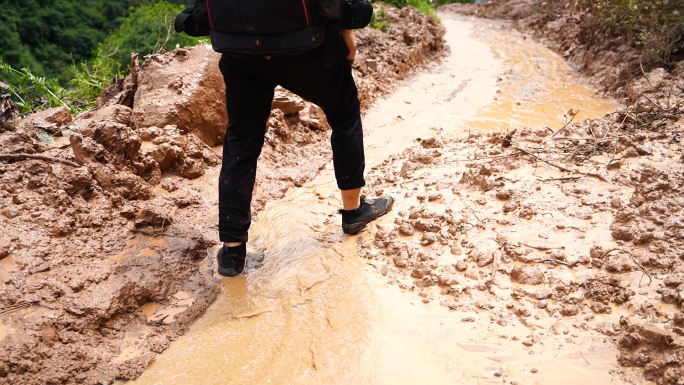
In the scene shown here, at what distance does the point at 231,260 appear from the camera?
84.6 inches

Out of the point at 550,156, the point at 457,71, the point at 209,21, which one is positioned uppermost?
the point at 209,21

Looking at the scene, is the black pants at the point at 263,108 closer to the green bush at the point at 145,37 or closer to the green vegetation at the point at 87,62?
the green vegetation at the point at 87,62

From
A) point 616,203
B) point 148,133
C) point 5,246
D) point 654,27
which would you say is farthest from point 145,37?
point 616,203

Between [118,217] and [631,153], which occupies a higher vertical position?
[631,153]

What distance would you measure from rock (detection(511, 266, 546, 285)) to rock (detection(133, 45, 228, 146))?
2433mm

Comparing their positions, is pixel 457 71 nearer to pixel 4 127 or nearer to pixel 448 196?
pixel 448 196

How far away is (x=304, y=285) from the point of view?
6.84 ft

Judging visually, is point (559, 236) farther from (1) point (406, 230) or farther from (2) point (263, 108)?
(2) point (263, 108)

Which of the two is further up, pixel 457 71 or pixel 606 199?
pixel 606 199

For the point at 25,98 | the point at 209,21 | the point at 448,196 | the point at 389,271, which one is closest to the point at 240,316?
the point at 389,271

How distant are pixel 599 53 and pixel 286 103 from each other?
15.6ft

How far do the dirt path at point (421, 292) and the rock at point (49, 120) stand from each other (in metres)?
0.96

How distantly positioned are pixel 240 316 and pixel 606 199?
1857 mm

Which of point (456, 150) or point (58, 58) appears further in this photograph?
point (58, 58)
